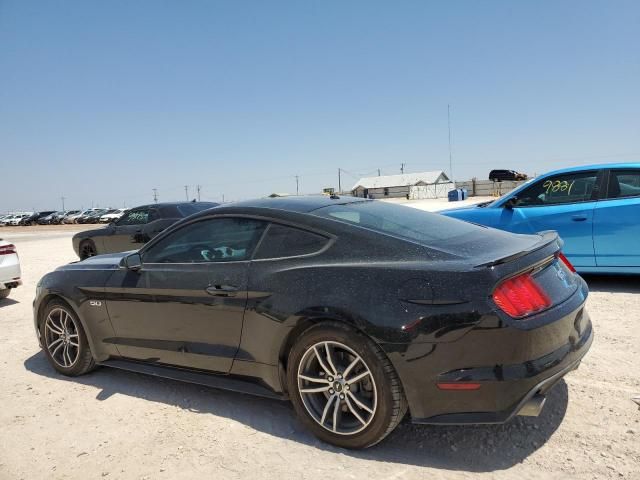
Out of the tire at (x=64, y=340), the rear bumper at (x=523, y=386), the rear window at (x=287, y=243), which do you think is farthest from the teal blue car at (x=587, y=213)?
the tire at (x=64, y=340)

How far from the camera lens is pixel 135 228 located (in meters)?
10.4

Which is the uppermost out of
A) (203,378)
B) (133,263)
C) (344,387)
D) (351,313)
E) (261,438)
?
(133,263)

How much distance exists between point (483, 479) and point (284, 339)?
1.29 m

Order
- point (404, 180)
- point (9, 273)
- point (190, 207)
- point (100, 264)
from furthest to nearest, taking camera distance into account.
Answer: point (404, 180) → point (190, 207) → point (9, 273) → point (100, 264)

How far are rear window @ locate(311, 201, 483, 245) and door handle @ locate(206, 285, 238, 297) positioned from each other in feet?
2.41

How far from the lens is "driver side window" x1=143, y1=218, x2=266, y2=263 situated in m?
3.38

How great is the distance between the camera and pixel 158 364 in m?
3.68

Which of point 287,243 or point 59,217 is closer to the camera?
point 287,243

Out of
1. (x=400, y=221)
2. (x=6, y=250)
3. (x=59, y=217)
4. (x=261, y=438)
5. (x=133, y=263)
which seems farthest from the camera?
(x=59, y=217)

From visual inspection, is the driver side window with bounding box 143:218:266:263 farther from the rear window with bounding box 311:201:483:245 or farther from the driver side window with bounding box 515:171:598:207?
the driver side window with bounding box 515:171:598:207

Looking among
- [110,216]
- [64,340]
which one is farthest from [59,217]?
[64,340]

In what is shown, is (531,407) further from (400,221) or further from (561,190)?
(561,190)

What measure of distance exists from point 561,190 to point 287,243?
482 cm

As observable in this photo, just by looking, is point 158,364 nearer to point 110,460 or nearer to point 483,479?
point 110,460
